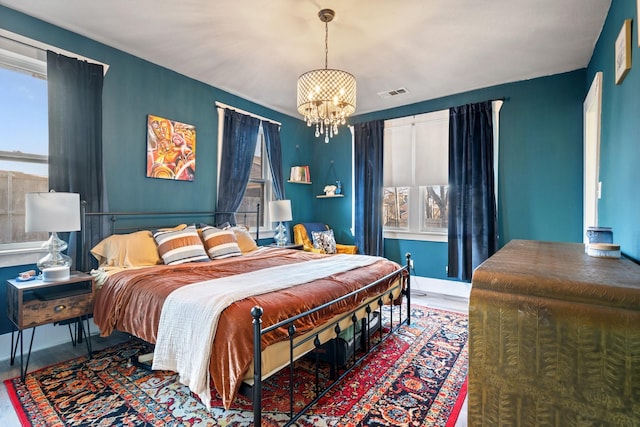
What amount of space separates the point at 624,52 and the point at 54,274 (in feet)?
13.5

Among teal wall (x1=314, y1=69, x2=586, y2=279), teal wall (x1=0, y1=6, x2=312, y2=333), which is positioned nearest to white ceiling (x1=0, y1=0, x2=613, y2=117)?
teal wall (x1=0, y1=6, x2=312, y2=333)

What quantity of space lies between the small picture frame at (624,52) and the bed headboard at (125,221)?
153 inches

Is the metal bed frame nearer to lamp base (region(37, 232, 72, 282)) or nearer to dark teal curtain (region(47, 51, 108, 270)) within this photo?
dark teal curtain (region(47, 51, 108, 270))

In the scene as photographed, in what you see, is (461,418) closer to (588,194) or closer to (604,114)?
(604,114)

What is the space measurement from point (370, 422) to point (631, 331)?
59.0 inches

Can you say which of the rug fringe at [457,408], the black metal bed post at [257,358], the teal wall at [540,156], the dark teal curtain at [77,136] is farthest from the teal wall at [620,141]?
the dark teal curtain at [77,136]

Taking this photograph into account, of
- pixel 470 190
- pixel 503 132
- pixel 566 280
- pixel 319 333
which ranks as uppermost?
pixel 503 132

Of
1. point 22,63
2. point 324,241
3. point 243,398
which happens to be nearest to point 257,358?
point 243,398

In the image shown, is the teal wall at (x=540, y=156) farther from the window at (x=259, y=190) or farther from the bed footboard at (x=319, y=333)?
the window at (x=259, y=190)

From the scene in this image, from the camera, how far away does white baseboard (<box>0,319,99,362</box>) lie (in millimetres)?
2547

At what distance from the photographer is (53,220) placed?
2355 mm

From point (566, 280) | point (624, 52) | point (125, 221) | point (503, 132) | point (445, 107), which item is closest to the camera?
point (566, 280)

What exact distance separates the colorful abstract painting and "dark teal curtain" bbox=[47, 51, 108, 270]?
0.52 meters

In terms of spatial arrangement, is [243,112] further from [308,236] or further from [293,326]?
[293,326]
